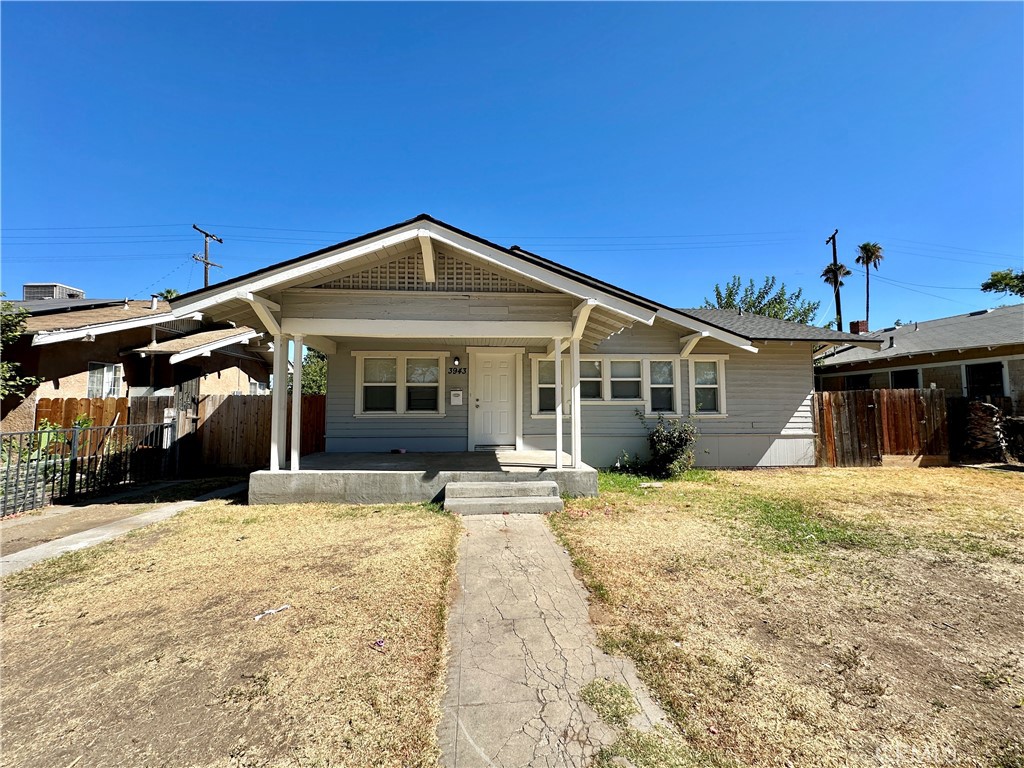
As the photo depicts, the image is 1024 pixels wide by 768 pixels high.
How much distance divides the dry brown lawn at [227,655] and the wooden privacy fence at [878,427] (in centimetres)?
1076

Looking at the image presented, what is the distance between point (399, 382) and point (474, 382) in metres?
1.74

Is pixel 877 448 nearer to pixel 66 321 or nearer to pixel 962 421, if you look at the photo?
pixel 962 421

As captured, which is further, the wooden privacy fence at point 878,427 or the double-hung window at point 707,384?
the wooden privacy fence at point 878,427

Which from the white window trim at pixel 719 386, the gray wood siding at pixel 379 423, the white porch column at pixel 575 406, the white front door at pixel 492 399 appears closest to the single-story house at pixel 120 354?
the gray wood siding at pixel 379 423

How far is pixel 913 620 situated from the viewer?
3.21 m

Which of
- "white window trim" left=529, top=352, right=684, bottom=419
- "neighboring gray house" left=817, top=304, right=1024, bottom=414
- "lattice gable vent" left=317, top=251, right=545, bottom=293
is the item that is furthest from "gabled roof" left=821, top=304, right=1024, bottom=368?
"lattice gable vent" left=317, top=251, right=545, bottom=293

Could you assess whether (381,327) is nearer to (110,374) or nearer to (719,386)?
(719,386)

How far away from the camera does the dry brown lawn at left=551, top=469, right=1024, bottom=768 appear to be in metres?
2.06

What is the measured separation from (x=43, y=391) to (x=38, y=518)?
6.36 meters

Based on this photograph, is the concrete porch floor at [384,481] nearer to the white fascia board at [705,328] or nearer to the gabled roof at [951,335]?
the white fascia board at [705,328]

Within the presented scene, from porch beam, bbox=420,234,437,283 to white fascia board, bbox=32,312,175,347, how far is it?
594cm

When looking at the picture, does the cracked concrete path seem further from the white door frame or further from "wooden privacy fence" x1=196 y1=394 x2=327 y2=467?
"wooden privacy fence" x1=196 y1=394 x2=327 y2=467

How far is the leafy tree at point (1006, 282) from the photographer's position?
57.1 ft

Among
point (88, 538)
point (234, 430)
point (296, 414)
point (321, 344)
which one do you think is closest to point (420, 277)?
point (296, 414)
